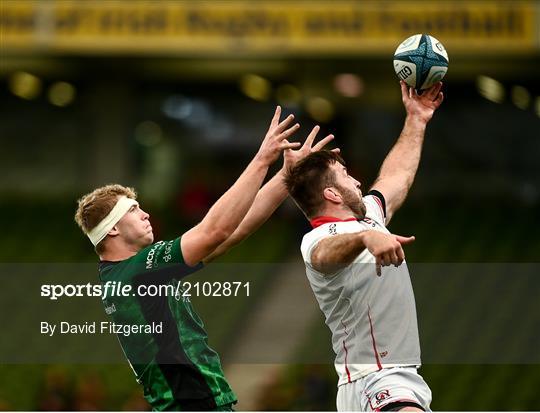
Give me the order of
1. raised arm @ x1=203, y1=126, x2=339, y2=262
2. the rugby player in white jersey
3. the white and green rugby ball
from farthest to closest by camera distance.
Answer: the white and green rugby ball < raised arm @ x1=203, y1=126, x2=339, y2=262 < the rugby player in white jersey

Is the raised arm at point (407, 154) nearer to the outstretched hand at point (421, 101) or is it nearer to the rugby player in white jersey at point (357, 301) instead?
the outstretched hand at point (421, 101)

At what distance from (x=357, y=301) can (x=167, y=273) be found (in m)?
1.09

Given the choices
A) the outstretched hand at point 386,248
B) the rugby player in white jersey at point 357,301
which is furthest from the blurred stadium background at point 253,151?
the outstretched hand at point 386,248

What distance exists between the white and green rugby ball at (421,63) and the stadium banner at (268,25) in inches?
418

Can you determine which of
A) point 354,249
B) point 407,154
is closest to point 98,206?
point 354,249

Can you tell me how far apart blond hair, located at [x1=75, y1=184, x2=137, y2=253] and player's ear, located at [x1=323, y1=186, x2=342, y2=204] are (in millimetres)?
1100

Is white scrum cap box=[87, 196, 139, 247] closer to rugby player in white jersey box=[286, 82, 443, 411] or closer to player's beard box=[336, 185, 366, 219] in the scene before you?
rugby player in white jersey box=[286, 82, 443, 411]

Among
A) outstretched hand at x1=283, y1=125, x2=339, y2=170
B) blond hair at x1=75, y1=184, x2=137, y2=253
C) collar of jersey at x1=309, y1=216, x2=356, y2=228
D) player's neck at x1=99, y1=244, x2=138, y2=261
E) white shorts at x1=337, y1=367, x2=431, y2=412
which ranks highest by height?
outstretched hand at x1=283, y1=125, x2=339, y2=170

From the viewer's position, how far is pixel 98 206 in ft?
20.8

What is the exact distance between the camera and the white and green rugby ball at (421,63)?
7230mm

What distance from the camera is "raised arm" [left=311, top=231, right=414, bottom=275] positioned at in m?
5.34

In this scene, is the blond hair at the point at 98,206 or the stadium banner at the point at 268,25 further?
the stadium banner at the point at 268,25

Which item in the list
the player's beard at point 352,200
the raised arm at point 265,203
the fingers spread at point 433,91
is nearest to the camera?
the player's beard at point 352,200

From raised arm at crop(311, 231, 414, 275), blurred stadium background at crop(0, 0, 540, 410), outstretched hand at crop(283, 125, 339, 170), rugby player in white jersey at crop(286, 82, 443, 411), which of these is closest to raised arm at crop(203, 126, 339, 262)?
outstretched hand at crop(283, 125, 339, 170)
